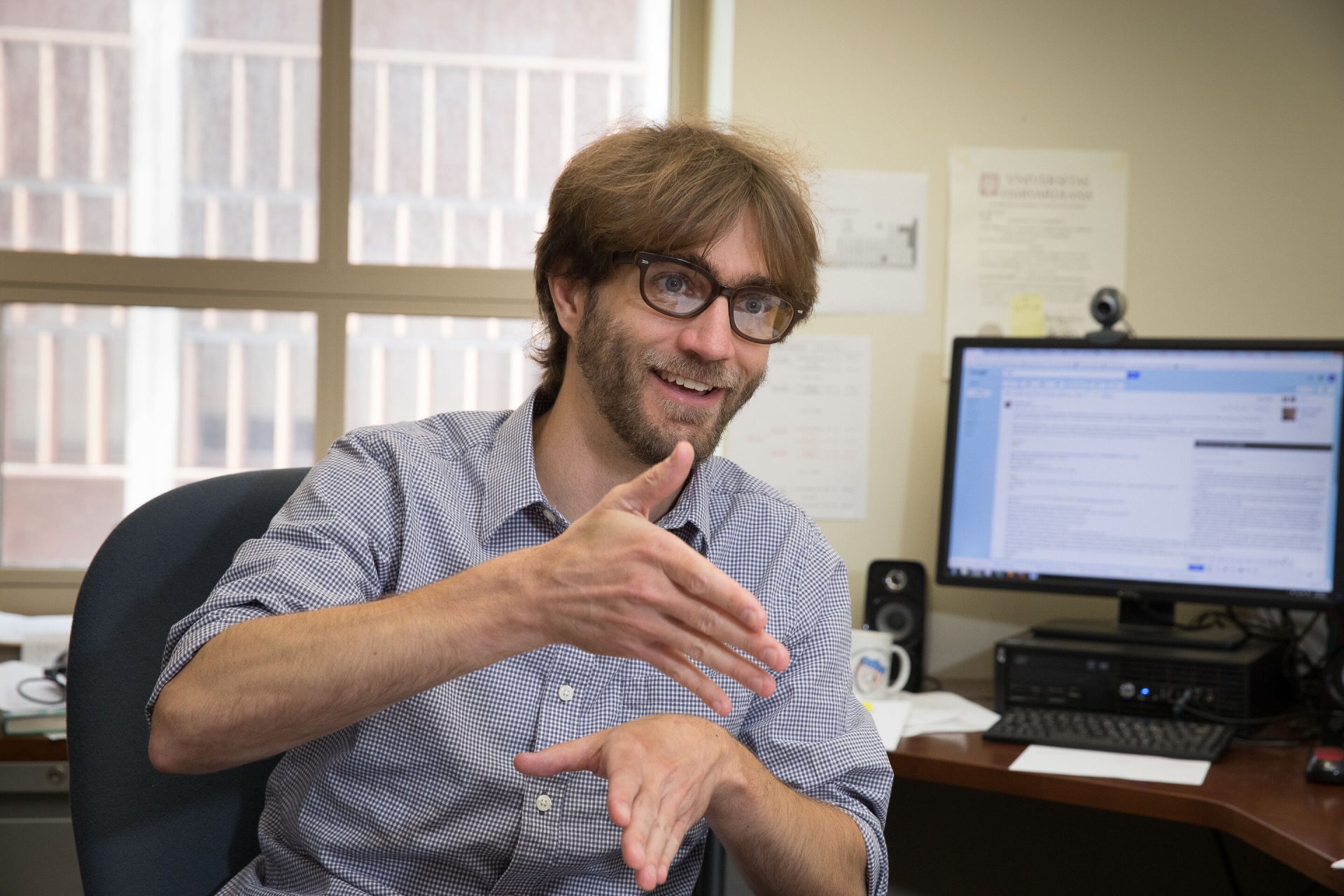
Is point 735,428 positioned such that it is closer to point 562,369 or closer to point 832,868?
point 562,369

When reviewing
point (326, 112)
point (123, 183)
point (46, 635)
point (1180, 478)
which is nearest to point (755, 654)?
point (1180, 478)

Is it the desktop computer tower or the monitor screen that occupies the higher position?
the monitor screen

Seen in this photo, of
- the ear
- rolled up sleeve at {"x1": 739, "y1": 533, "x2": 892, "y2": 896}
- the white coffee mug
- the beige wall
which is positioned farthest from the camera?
the beige wall

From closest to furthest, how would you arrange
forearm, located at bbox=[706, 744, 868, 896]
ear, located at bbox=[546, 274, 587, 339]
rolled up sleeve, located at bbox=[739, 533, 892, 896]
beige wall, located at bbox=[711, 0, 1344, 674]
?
forearm, located at bbox=[706, 744, 868, 896]
rolled up sleeve, located at bbox=[739, 533, 892, 896]
ear, located at bbox=[546, 274, 587, 339]
beige wall, located at bbox=[711, 0, 1344, 674]

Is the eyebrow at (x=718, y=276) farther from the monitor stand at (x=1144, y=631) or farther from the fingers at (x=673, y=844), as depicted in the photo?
the monitor stand at (x=1144, y=631)

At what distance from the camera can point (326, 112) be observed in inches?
92.7

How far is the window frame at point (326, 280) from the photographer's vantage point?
2.30 m

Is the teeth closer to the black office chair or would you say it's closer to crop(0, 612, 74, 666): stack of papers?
the black office chair

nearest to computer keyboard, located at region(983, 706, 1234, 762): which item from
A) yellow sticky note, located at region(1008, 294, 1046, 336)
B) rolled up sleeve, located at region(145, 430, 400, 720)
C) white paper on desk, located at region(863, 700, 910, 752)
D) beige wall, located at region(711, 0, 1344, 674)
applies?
white paper on desk, located at region(863, 700, 910, 752)

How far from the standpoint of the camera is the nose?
1.26 meters

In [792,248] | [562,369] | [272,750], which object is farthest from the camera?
[562,369]

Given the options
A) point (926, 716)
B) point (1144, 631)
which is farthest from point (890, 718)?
point (1144, 631)

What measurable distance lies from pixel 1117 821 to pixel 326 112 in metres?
2.06

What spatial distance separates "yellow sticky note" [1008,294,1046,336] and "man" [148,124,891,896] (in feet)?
2.83
